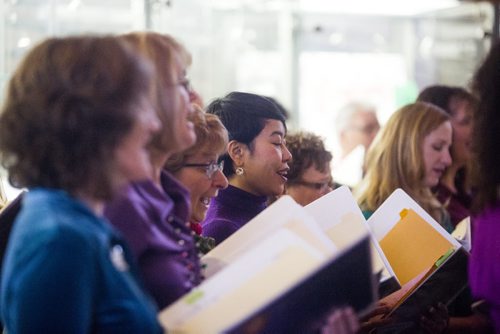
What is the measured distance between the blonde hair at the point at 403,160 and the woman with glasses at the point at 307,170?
10.5 inches

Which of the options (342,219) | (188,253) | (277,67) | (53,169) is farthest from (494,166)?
(277,67)

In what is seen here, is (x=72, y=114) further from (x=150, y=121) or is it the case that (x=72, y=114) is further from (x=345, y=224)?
(x=345, y=224)

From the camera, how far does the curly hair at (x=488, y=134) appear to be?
82.4 inches

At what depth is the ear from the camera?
2.94 m

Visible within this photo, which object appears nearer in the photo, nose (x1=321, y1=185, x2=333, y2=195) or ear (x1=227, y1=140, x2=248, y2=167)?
ear (x1=227, y1=140, x2=248, y2=167)

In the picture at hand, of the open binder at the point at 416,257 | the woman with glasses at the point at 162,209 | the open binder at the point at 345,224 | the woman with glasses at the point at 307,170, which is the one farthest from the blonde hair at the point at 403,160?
the woman with glasses at the point at 162,209

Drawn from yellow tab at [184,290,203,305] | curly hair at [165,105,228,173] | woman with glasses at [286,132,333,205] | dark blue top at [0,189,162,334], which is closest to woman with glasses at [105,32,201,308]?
yellow tab at [184,290,203,305]

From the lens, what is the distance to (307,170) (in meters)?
3.56

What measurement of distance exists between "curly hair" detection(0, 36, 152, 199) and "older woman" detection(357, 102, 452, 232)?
2.32m

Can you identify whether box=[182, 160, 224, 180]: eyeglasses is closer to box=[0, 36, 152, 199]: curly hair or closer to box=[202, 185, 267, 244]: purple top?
box=[202, 185, 267, 244]: purple top

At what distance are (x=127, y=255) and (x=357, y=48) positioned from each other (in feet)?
17.2

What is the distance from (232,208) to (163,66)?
1069mm

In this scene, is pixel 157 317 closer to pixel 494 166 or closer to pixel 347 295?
pixel 347 295

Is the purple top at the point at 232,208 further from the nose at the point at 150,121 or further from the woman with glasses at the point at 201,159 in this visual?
the nose at the point at 150,121
